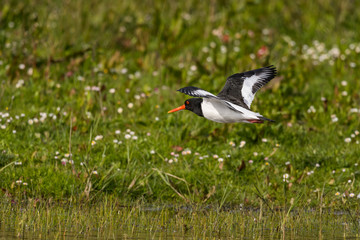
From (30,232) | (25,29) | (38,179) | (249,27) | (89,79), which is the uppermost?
(249,27)

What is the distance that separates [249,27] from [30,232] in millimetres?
8267

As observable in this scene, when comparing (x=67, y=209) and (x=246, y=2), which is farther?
(x=246, y=2)

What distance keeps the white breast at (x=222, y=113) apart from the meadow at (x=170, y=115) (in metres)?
0.77

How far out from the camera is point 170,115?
7723mm

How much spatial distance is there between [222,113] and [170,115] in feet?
5.88

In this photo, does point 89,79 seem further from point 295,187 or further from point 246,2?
point 246,2

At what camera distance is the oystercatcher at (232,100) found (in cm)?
582

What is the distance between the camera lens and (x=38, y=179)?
609cm

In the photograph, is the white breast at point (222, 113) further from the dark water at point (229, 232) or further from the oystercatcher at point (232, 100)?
the dark water at point (229, 232)

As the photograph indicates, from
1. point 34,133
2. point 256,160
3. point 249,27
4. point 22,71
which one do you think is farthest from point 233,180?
point 249,27

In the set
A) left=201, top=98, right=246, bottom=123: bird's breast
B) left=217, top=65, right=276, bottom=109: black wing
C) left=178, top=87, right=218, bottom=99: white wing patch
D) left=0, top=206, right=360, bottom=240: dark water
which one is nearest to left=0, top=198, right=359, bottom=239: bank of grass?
left=0, top=206, right=360, bottom=240: dark water

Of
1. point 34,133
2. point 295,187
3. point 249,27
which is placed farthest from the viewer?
point 249,27

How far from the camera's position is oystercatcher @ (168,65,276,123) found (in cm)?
582

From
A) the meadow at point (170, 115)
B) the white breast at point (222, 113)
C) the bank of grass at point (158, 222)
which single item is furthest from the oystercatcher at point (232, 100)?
the bank of grass at point (158, 222)
